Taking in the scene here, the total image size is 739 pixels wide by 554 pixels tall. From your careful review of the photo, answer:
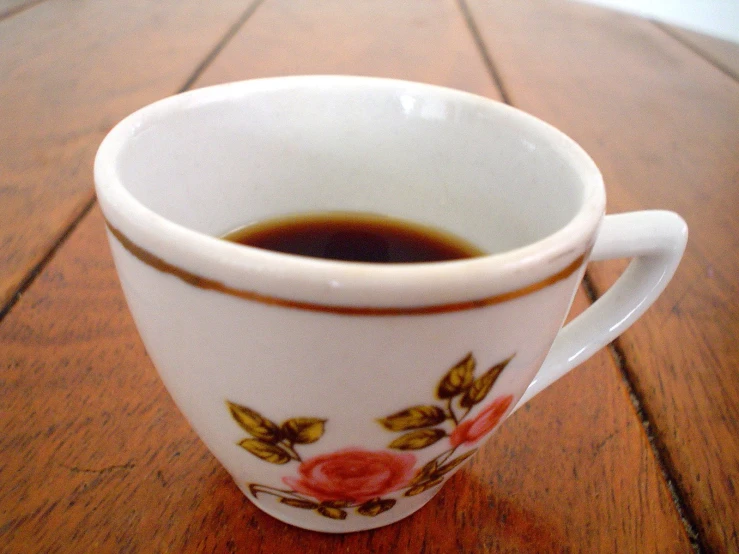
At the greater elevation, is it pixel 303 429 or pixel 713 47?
pixel 303 429

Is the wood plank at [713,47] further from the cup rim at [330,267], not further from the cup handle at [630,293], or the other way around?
the cup rim at [330,267]

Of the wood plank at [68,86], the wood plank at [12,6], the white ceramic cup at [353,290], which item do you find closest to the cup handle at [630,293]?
the white ceramic cup at [353,290]

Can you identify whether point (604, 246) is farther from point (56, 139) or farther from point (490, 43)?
point (490, 43)

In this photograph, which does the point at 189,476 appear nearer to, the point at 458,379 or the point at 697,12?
the point at 458,379

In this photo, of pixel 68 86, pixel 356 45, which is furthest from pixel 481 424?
pixel 356 45

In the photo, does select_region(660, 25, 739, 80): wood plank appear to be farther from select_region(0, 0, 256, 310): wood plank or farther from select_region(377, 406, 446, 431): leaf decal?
select_region(377, 406, 446, 431): leaf decal

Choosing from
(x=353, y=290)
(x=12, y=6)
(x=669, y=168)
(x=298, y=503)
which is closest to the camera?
(x=353, y=290)
